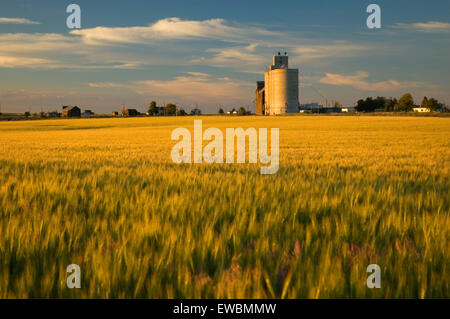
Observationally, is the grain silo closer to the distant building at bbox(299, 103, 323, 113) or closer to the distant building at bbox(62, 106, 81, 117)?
the distant building at bbox(299, 103, 323, 113)

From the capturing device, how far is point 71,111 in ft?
422

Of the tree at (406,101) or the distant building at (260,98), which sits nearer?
the tree at (406,101)

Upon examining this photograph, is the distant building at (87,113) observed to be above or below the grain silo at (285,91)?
below

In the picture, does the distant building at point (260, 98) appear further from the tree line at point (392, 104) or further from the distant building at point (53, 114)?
the distant building at point (53, 114)

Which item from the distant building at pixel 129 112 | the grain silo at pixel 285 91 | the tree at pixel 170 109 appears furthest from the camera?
the tree at pixel 170 109

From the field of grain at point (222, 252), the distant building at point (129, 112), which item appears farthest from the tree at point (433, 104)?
the field of grain at point (222, 252)

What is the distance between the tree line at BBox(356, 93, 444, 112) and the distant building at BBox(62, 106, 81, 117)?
12557cm

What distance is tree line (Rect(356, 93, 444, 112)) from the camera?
13950 cm

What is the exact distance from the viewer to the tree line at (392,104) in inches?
5492

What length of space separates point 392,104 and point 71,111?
141865mm

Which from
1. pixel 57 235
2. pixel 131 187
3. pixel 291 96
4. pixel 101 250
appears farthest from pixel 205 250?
pixel 291 96

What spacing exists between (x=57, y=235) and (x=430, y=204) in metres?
4.18

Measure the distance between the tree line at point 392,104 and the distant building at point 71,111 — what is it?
412 ft
